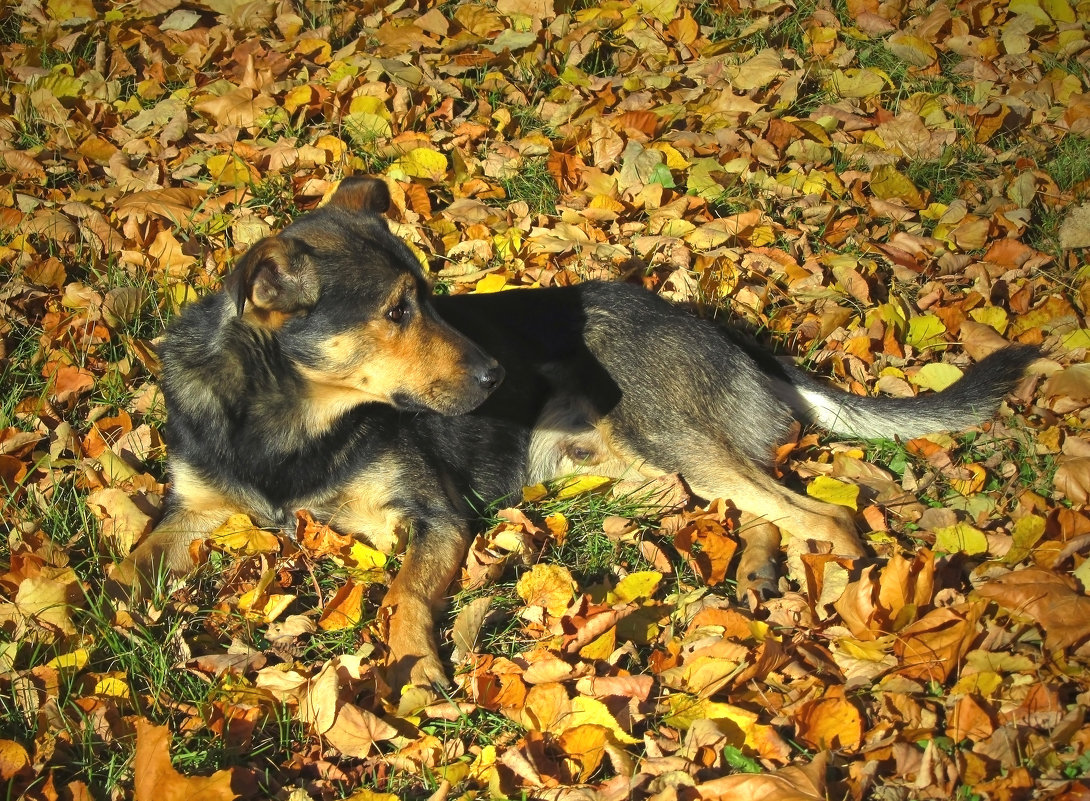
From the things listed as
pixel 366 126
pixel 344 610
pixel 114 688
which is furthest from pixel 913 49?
pixel 114 688

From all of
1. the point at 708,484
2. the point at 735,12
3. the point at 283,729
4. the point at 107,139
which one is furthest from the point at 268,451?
A: the point at 735,12

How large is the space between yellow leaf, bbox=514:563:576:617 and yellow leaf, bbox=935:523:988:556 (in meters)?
1.67

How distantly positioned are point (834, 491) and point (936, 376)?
112 cm

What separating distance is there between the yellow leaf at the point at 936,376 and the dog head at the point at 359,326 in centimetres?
250

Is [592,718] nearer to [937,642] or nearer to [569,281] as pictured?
[937,642]

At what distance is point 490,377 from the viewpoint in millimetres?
4176

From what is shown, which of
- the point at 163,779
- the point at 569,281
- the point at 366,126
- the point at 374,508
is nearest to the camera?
the point at 163,779

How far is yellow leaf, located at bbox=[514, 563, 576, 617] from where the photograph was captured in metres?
3.88

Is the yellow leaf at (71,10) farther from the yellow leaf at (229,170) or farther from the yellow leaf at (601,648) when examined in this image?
the yellow leaf at (601,648)

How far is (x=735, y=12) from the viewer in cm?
809

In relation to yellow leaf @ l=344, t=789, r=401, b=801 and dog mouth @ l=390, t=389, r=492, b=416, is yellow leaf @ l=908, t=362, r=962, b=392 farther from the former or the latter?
yellow leaf @ l=344, t=789, r=401, b=801

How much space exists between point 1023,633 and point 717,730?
1.32m

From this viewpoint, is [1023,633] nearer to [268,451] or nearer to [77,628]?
[268,451]

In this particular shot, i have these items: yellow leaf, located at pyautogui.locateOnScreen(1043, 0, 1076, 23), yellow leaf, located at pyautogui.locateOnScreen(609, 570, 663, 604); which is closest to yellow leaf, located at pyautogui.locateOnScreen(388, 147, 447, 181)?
yellow leaf, located at pyautogui.locateOnScreen(609, 570, 663, 604)
